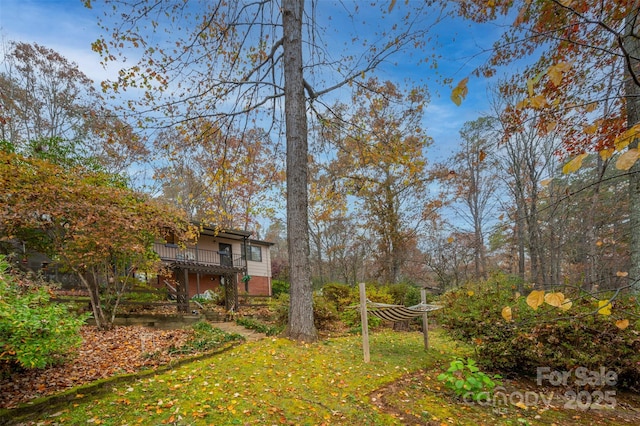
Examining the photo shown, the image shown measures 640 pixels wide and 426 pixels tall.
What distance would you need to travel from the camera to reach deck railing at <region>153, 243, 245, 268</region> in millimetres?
13986

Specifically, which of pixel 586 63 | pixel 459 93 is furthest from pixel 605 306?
pixel 586 63

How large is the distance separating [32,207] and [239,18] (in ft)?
16.8

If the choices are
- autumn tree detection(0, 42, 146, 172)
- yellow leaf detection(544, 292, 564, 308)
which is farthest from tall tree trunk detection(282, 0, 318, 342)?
autumn tree detection(0, 42, 146, 172)

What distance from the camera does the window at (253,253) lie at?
18200mm

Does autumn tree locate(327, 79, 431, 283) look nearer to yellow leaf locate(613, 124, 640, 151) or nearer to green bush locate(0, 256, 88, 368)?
green bush locate(0, 256, 88, 368)

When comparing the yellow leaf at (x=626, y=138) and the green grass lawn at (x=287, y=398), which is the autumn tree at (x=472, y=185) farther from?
the yellow leaf at (x=626, y=138)

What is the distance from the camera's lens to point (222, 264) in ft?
53.9

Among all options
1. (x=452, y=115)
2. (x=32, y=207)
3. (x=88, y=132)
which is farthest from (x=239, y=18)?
(x=88, y=132)

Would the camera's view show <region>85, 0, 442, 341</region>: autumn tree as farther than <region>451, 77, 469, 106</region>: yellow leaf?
→ Yes

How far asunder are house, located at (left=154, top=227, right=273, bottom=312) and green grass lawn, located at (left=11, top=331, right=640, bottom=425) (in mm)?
6681

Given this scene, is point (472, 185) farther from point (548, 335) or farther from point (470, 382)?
point (470, 382)

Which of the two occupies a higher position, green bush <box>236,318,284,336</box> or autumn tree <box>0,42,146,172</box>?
autumn tree <box>0,42,146,172</box>

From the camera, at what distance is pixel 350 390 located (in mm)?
3500

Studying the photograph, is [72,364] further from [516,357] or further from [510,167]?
[510,167]
